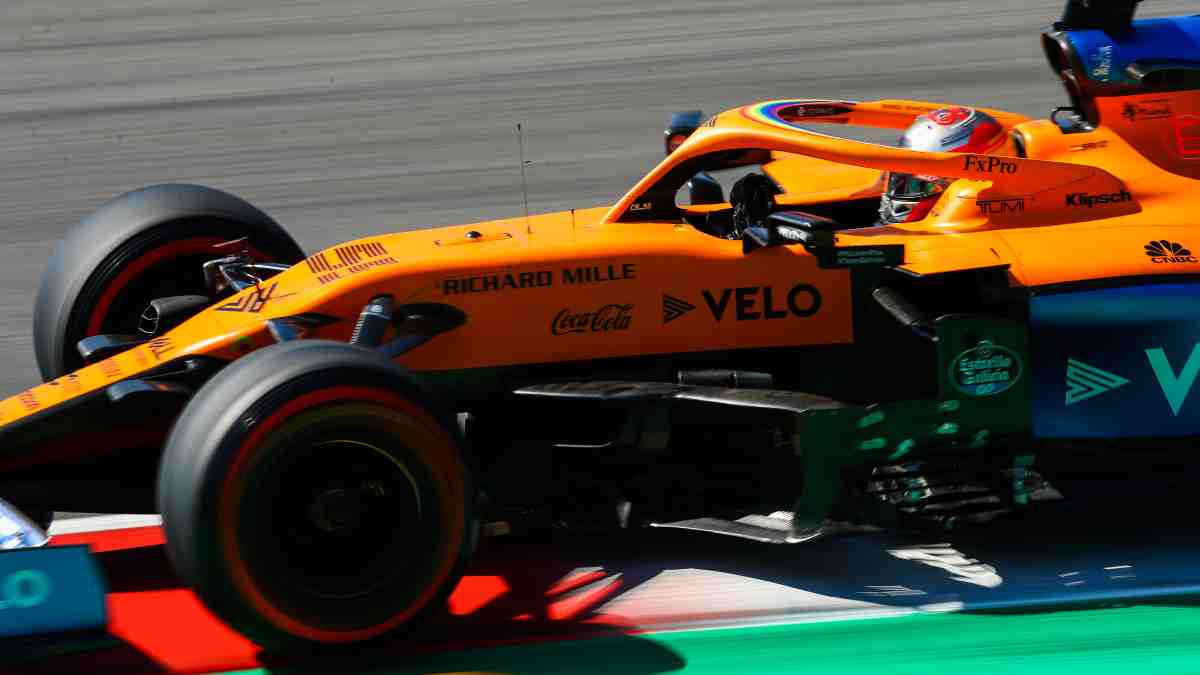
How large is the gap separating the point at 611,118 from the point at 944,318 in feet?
21.3

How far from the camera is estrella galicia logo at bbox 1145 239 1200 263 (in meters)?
5.20

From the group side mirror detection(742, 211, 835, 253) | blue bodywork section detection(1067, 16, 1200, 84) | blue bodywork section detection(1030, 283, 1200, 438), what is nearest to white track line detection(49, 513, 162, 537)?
side mirror detection(742, 211, 835, 253)

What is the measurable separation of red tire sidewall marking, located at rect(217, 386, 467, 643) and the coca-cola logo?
0.79 m

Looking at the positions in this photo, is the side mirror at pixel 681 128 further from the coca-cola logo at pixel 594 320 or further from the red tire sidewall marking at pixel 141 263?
the red tire sidewall marking at pixel 141 263

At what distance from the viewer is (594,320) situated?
5.08 metres

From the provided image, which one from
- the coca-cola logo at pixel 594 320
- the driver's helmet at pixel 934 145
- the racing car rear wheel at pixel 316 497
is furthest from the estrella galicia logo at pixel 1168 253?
the racing car rear wheel at pixel 316 497

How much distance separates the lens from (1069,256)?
523 cm

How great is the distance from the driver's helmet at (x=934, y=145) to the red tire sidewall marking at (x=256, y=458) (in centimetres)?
214

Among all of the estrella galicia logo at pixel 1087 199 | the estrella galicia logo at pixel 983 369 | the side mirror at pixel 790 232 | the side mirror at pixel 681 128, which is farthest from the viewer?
the side mirror at pixel 681 128

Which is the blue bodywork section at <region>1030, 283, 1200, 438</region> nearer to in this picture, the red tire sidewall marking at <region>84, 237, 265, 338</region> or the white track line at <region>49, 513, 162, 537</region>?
the red tire sidewall marking at <region>84, 237, 265, 338</region>

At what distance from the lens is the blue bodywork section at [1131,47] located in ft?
19.3

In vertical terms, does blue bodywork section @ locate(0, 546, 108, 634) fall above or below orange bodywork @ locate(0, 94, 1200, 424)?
below

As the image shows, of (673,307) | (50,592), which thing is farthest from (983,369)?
(50,592)

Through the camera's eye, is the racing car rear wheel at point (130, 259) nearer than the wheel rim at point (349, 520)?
No
